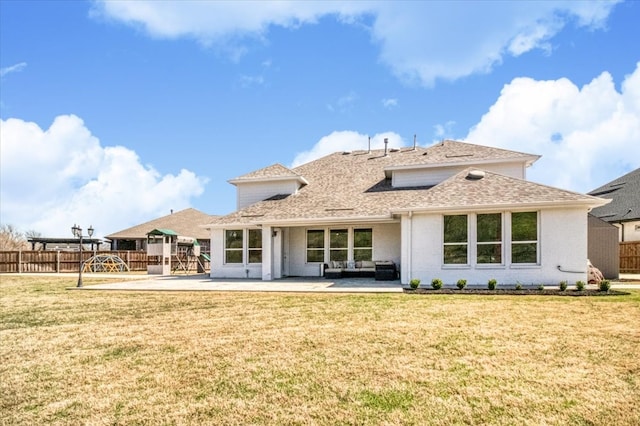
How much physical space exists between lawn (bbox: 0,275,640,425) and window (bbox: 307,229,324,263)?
9.81 metres

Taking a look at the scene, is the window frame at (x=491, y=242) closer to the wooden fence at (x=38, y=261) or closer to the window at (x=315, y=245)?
the window at (x=315, y=245)

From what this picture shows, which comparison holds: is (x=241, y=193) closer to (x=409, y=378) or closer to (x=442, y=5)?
(x=442, y=5)

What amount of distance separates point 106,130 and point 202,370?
17.3 m

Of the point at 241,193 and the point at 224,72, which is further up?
the point at 224,72

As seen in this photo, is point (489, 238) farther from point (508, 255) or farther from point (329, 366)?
point (329, 366)

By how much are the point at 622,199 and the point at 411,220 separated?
75.8 feet

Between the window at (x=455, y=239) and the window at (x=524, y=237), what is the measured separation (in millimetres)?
1603

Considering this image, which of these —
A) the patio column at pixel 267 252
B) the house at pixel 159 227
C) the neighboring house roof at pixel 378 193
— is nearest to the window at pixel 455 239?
the neighboring house roof at pixel 378 193

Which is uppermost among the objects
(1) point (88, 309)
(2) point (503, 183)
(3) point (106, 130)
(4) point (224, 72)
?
(4) point (224, 72)

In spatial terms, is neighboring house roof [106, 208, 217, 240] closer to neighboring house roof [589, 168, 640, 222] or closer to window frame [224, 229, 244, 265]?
window frame [224, 229, 244, 265]

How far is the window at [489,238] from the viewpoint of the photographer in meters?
13.7

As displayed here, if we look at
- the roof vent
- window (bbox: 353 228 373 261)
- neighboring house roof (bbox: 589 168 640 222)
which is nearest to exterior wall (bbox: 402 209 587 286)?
the roof vent

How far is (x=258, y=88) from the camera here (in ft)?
48.3

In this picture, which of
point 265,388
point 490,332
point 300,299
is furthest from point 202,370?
point 300,299
